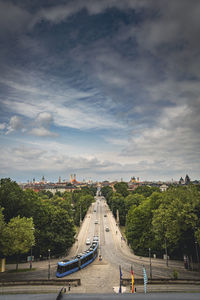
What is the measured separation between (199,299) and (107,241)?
218 feet

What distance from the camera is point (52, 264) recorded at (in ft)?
146

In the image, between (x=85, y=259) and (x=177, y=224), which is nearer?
(x=177, y=224)

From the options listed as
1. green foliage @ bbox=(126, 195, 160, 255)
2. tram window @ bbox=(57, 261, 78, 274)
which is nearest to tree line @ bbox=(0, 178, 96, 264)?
tram window @ bbox=(57, 261, 78, 274)

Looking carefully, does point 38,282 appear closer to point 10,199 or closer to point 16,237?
point 16,237

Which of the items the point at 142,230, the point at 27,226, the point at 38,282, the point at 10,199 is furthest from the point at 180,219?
the point at 10,199

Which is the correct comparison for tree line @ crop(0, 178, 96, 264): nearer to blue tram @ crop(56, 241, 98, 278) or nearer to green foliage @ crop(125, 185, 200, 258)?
blue tram @ crop(56, 241, 98, 278)

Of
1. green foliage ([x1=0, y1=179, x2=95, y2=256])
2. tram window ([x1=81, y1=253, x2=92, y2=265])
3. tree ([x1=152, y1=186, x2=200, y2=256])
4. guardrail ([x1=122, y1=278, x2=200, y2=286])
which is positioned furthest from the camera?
green foliage ([x1=0, y1=179, x2=95, y2=256])

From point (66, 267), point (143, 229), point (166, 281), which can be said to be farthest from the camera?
point (143, 229)

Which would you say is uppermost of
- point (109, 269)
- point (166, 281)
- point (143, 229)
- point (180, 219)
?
point (180, 219)

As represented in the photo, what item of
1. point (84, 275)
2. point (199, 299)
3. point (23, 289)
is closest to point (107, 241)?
point (84, 275)

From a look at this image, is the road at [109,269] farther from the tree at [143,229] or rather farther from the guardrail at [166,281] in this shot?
the tree at [143,229]

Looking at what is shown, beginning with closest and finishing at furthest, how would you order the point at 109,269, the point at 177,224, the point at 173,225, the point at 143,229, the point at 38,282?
the point at 38,282 → the point at 177,224 → the point at 173,225 → the point at 109,269 → the point at 143,229

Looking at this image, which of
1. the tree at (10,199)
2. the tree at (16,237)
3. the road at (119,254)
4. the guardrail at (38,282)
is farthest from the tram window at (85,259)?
the tree at (10,199)

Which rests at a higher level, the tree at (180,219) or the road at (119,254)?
the tree at (180,219)
